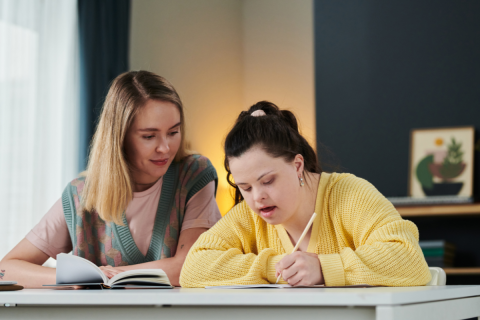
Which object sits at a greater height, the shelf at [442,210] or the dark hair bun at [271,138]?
the dark hair bun at [271,138]

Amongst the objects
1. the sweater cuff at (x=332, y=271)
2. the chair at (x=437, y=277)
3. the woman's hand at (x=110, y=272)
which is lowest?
the woman's hand at (x=110, y=272)

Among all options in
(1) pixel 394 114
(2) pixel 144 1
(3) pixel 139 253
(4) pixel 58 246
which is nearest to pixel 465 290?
(3) pixel 139 253

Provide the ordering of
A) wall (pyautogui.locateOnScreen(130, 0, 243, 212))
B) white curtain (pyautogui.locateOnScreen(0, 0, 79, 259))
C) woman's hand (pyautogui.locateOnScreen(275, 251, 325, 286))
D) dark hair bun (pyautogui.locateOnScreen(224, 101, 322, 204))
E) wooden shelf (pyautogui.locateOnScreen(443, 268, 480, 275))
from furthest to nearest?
wall (pyautogui.locateOnScreen(130, 0, 243, 212)), wooden shelf (pyautogui.locateOnScreen(443, 268, 480, 275)), white curtain (pyautogui.locateOnScreen(0, 0, 79, 259)), dark hair bun (pyautogui.locateOnScreen(224, 101, 322, 204)), woman's hand (pyautogui.locateOnScreen(275, 251, 325, 286))

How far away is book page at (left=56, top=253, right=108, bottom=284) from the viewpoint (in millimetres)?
1172

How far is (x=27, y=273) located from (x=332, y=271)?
39.9 inches

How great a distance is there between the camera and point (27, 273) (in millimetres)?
1646

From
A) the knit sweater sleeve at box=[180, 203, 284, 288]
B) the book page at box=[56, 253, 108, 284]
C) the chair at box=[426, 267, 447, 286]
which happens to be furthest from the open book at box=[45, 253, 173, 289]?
the chair at box=[426, 267, 447, 286]

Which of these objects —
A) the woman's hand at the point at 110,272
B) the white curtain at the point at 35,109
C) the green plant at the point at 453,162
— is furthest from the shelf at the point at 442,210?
the woman's hand at the point at 110,272

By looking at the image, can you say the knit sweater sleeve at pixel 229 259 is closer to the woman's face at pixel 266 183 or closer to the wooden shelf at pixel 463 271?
the woman's face at pixel 266 183

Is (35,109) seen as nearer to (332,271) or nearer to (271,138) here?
(271,138)

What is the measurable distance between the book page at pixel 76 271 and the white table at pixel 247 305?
0.79ft

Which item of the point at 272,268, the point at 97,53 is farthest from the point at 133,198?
the point at 97,53

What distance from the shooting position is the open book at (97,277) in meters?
1.14

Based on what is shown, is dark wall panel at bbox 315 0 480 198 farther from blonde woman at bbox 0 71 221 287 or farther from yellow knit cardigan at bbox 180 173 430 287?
yellow knit cardigan at bbox 180 173 430 287
